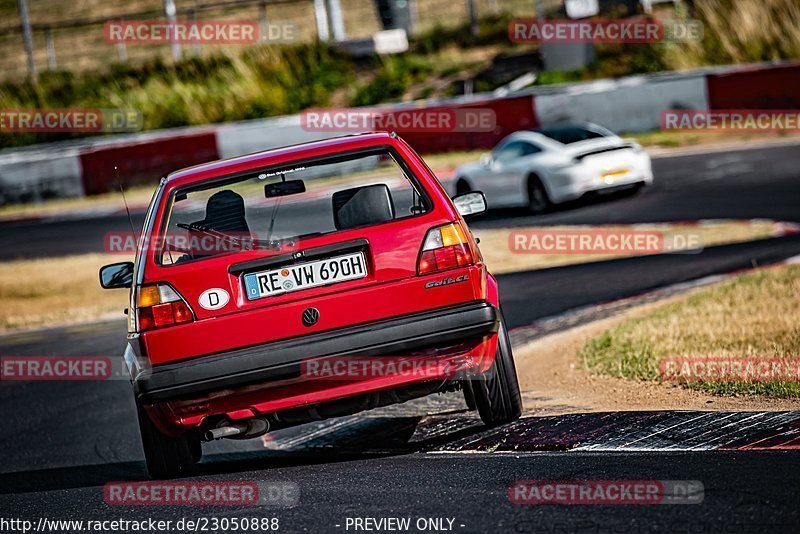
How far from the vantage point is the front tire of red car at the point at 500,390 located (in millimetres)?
6129

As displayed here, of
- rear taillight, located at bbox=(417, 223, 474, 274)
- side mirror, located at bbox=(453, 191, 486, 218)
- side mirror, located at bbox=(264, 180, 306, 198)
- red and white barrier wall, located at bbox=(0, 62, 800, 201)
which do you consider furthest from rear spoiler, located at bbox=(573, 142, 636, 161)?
rear taillight, located at bbox=(417, 223, 474, 274)

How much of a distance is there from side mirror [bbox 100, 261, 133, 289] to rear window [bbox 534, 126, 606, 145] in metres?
11.8

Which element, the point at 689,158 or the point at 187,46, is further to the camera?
the point at 187,46

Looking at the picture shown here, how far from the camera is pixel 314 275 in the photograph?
18.7ft

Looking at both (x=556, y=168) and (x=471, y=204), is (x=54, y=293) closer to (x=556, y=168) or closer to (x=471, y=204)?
(x=556, y=168)

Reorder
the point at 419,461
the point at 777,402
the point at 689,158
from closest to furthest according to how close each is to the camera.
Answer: the point at 419,461 < the point at 777,402 < the point at 689,158

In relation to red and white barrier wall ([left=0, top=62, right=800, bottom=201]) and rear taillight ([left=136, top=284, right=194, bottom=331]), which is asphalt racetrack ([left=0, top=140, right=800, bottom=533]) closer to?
rear taillight ([left=136, top=284, right=194, bottom=331])

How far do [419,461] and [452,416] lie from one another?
1.23 m

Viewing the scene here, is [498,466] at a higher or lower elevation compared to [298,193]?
lower

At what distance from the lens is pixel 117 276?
637 centimetres

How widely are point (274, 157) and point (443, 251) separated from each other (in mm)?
982

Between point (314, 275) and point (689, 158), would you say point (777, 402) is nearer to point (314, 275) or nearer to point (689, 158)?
point (314, 275)

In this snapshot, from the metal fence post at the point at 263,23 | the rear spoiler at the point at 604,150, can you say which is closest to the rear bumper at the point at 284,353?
the rear spoiler at the point at 604,150

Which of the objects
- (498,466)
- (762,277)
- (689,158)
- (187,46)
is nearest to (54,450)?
(498,466)
